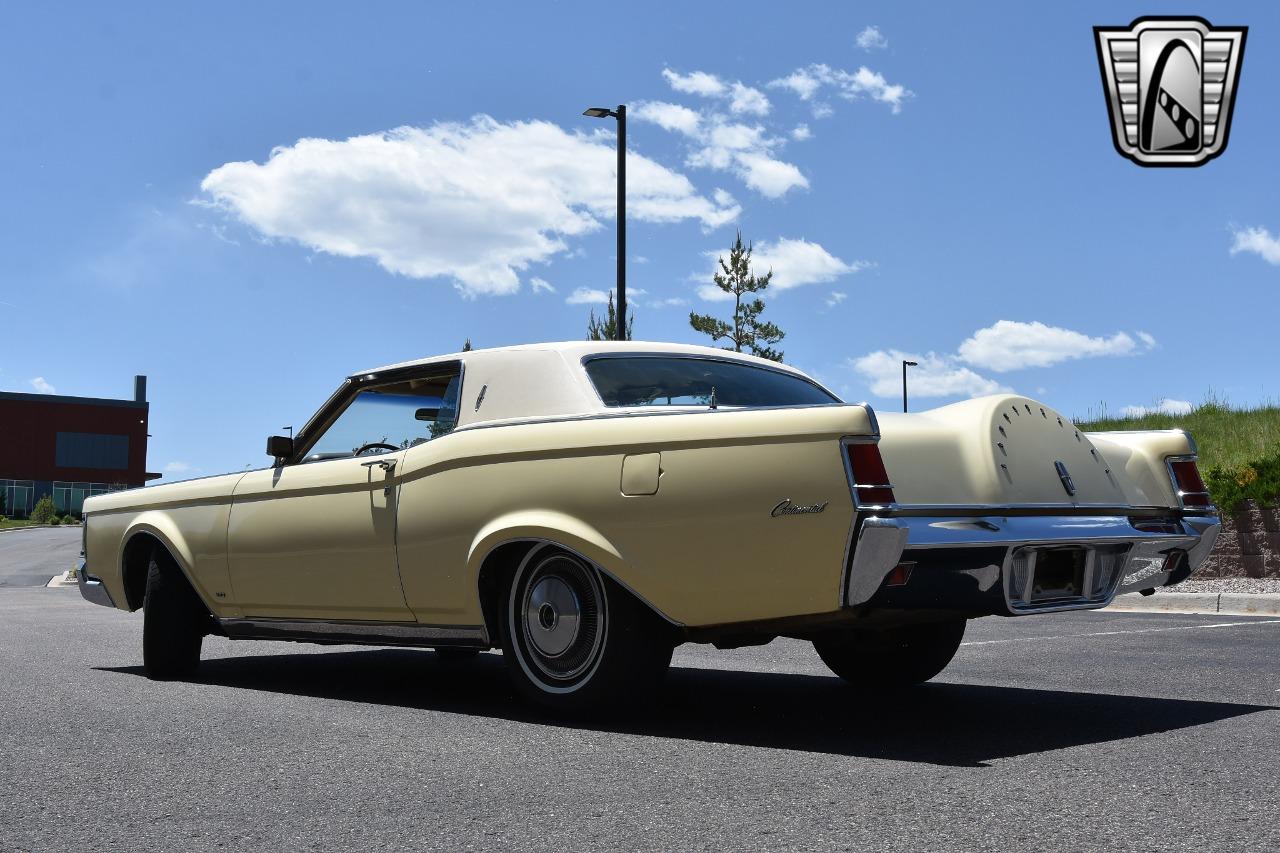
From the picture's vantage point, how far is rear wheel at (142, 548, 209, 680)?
726cm

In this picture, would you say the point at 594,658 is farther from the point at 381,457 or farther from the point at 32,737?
the point at 32,737

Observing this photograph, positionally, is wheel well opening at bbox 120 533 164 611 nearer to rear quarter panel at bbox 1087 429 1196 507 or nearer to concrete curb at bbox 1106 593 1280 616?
rear quarter panel at bbox 1087 429 1196 507

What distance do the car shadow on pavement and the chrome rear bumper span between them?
503 millimetres

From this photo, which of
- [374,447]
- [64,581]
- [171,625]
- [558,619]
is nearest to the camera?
[558,619]

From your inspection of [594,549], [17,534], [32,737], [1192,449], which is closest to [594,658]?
[594,549]

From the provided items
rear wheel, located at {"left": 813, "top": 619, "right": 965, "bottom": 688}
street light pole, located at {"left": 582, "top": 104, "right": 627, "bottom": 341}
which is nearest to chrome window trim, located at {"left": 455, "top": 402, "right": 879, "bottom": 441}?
rear wheel, located at {"left": 813, "top": 619, "right": 965, "bottom": 688}

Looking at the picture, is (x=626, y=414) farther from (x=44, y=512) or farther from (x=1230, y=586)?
(x=44, y=512)

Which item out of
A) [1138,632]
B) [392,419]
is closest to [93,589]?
[392,419]

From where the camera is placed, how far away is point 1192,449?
5785mm

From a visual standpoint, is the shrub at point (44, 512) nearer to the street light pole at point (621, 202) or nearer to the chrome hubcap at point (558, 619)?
the street light pole at point (621, 202)

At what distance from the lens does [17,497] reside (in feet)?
255

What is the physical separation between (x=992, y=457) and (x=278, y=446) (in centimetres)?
357

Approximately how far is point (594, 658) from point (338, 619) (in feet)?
5.40

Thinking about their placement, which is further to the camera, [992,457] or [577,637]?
[577,637]
